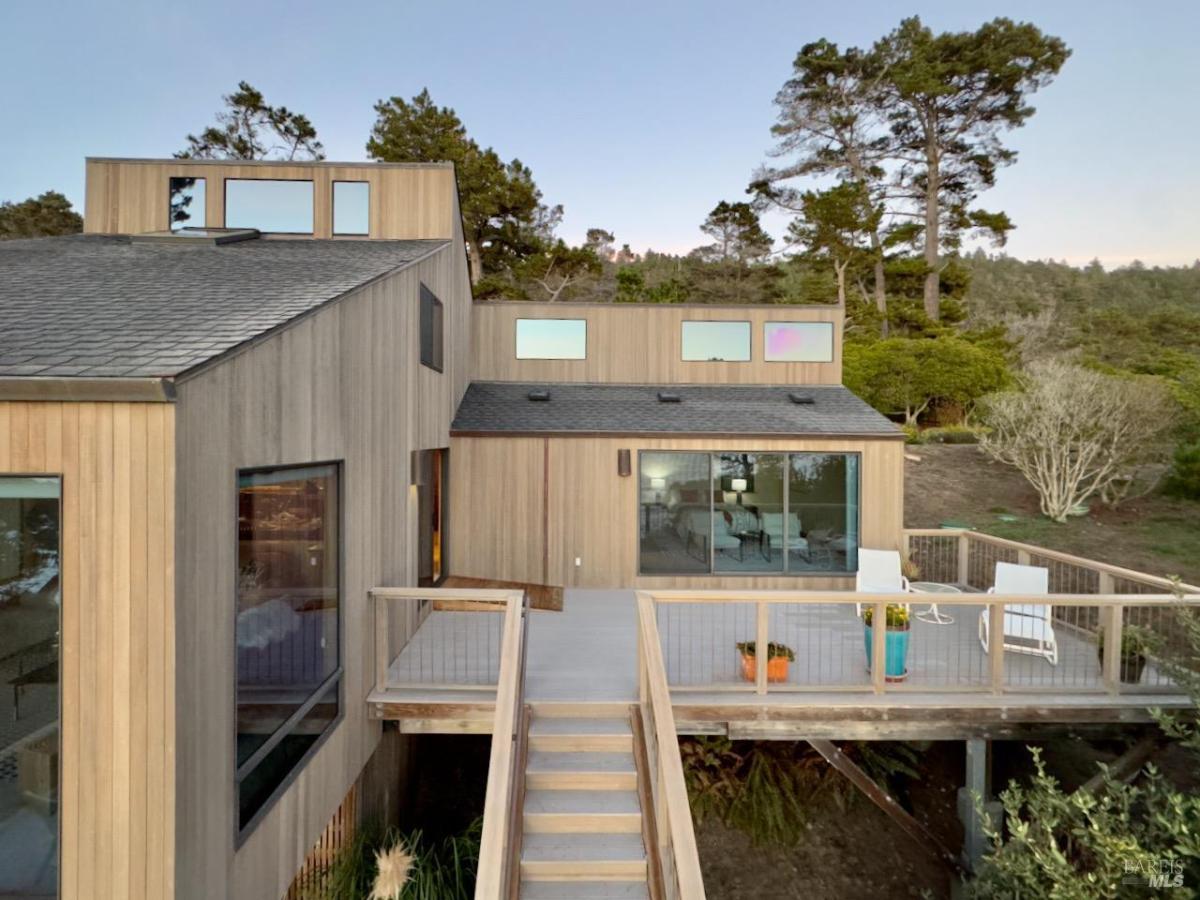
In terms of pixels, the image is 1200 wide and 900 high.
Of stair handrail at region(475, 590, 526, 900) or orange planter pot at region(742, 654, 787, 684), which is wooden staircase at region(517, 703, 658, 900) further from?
A: orange planter pot at region(742, 654, 787, 684)

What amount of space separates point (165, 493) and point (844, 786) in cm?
696

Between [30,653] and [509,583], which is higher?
[30,653]

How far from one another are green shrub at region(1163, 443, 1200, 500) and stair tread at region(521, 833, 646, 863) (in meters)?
15.9

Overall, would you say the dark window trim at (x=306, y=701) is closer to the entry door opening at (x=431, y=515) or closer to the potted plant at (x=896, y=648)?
the entry door opening at (x=431, y=515)

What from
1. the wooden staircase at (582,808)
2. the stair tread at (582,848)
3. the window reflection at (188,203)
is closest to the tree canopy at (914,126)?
the window reflection at (188,203)

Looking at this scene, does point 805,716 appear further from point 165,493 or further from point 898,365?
point 898,365

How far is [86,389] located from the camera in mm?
2328

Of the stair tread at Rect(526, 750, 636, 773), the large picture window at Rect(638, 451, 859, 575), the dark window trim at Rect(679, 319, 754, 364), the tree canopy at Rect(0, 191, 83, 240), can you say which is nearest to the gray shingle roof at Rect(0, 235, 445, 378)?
the stair tread at Rect(526, 750, 636, 773)

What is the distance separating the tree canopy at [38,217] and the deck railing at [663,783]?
31.9 metres

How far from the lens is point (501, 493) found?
8.43 m

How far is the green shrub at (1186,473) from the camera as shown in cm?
1291

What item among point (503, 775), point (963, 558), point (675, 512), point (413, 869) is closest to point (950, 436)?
point (963, 558)

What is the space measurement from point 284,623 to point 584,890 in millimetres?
2502

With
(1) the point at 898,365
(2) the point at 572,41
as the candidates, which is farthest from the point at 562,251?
(1) the point at 898,365
